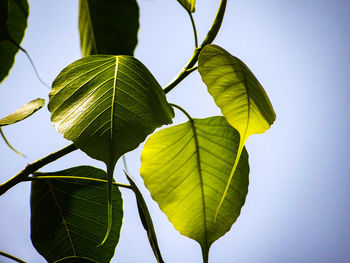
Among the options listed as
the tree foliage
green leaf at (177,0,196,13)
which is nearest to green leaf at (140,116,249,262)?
the tree foliage

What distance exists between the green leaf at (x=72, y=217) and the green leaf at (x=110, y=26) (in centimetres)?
15

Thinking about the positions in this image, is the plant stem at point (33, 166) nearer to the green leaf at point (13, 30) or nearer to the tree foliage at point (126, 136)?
the tree foliage at point (126, 136)

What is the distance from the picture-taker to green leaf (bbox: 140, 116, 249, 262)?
32cm

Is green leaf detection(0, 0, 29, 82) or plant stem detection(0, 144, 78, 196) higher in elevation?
green leaf detection(0, 0, 29, 82)

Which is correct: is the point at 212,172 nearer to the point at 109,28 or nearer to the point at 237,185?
the point at 237,185

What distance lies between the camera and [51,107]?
0.24 meters

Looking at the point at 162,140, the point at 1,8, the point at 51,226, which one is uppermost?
the point at 1,8

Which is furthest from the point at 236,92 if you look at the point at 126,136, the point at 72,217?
the point at 72,217

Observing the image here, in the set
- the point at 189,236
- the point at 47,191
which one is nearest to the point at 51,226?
the point at 47,191

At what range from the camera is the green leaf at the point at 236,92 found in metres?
0.24

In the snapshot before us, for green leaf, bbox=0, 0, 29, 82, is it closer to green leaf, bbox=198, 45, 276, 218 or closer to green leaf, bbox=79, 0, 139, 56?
green leaf, bbox=79, 0, 139, 56

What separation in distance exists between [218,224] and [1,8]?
268mm

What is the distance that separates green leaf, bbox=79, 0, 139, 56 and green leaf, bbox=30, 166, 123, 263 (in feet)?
0.49

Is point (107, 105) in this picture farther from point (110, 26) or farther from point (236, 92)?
point (110, 26)
